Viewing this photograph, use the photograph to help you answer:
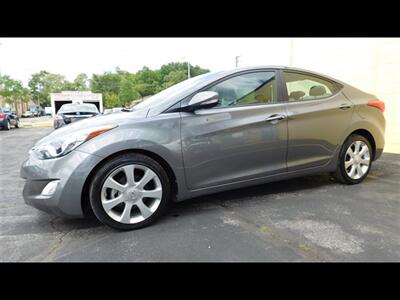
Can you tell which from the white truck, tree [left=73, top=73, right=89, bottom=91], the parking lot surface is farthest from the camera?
tree [left=73, top=73, right=89, bottom=91]

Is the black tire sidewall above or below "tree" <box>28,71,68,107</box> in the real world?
below

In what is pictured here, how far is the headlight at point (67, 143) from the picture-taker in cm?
234

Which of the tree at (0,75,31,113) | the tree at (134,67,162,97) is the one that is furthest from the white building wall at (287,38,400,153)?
the tree at (134,67,162,97)

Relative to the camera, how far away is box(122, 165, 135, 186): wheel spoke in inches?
94.9

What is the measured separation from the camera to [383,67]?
5574 mm

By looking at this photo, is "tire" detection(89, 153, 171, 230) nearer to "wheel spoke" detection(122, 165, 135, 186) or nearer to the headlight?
"wheel spoke" detection(122, 165, 135, 186)

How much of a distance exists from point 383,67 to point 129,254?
6.02 metres

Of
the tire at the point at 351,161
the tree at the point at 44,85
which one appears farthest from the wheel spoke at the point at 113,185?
the tree at the point at 44,85

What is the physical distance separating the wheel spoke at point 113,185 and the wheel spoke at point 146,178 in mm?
143

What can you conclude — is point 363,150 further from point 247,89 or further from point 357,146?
point 247,89

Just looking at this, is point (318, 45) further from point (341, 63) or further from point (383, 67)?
point (383, 67)

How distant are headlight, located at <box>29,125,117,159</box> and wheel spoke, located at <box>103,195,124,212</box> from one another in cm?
54

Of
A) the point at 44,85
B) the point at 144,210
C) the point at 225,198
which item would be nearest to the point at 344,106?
the point at 225,198
